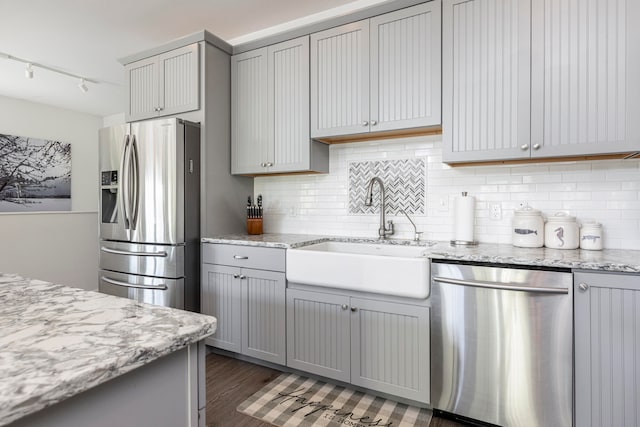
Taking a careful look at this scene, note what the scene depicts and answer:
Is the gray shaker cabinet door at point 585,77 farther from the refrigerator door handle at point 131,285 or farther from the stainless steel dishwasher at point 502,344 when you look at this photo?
the refrigerator door handle at point 131,285

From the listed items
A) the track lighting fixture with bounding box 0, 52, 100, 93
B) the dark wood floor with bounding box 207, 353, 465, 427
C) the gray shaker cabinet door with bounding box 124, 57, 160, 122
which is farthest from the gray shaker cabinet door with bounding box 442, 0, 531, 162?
the track lighting fixture with bounding box 0, 52, 100, 93

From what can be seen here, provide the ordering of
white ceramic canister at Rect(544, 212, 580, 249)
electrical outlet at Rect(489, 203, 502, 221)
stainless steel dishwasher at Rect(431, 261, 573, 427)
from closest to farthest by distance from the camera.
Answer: stainless steel dishwasher at Rect(431, 261, 573, 427)
white ceramic canister at Rect(544, 212, 580, 249)
electrical outlet at Rect(489, 203, 502, 221)

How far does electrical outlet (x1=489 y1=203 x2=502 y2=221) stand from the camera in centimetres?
235

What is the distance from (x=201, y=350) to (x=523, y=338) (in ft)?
5.14

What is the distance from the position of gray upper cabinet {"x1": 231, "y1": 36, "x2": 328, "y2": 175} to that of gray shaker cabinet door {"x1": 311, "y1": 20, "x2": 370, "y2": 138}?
0.28 ft

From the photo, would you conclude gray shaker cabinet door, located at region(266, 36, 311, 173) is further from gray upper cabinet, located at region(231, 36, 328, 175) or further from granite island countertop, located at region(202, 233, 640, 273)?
granite island countertop, located at region(202, 233, 640, 273)

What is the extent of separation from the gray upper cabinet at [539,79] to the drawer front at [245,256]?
50.4 inches

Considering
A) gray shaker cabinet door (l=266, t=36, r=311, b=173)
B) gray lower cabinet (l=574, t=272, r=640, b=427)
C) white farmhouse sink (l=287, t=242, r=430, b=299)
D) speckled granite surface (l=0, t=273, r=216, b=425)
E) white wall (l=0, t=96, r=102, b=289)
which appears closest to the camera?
speckled granite surface (l=0, t=273, r=216, b=425)

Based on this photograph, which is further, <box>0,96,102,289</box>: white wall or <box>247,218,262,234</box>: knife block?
<box>0,96,102,289</box>: white wall

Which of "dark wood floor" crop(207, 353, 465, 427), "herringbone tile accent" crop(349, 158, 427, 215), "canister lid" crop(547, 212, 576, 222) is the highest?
"herringbone tile accent" crop(349, 158, 427, 215)

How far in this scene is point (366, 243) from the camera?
8.70 ft

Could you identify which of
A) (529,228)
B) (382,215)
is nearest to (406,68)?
(382,215)

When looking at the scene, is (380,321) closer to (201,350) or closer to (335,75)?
(201,350)

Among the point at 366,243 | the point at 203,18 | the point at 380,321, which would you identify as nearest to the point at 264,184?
the point at 366,243
